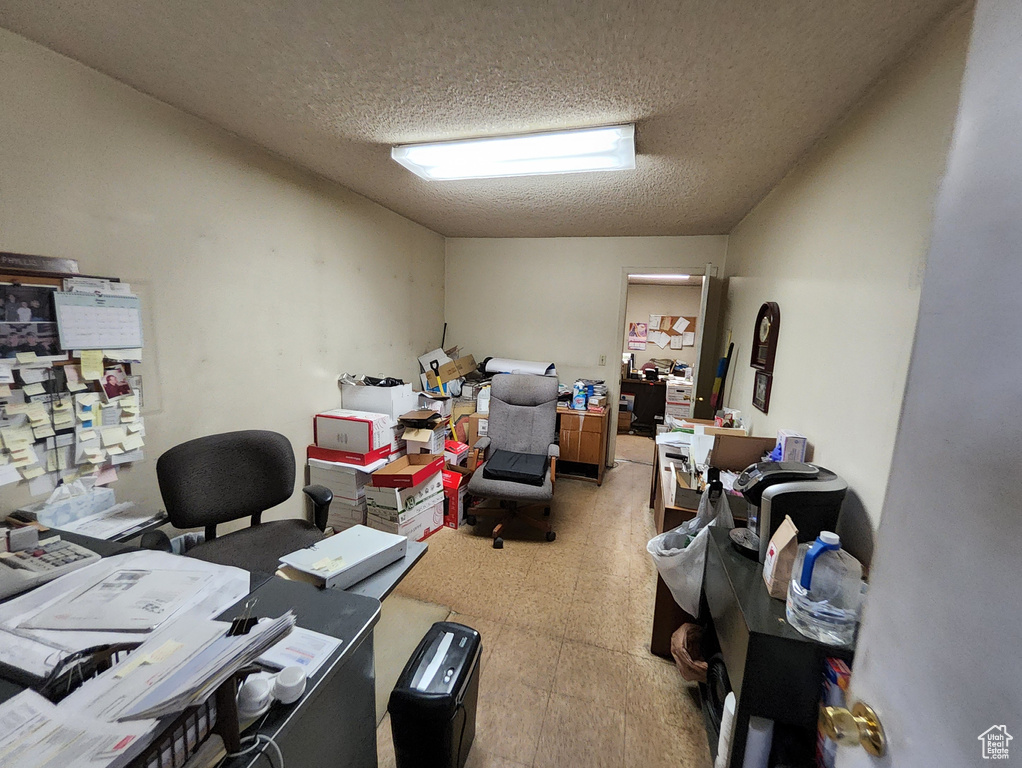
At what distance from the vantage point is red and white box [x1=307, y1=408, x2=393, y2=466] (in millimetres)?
2578

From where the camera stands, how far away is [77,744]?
58 centimetres

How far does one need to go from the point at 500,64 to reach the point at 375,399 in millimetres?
2173

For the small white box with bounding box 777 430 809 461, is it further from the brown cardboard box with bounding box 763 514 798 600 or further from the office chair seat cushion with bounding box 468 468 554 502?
the office chair seat cushion with bounding box 468 468 554 502

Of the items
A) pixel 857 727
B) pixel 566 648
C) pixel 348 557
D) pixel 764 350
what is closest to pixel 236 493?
pixel 348 557

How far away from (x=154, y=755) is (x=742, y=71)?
87.7 inches

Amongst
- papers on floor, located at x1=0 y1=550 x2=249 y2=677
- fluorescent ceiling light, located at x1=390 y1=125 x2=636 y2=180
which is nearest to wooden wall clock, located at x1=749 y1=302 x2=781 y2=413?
fluorescent ceiling light, located at x1=390 y1=125 x2=636 y2=180

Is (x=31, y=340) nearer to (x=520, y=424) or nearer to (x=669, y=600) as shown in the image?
(x=520, y=424)

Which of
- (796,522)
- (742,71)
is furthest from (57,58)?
(796,522)

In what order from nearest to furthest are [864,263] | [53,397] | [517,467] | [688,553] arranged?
1. [864,263]
2. [53,397]
3. [688,553]
4. [517,467]

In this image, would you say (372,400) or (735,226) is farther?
(735,226)

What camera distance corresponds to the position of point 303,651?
84 centimetres

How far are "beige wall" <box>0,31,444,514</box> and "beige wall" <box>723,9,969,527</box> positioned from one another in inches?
106

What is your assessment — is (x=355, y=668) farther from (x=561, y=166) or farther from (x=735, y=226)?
(x=735, y=226)

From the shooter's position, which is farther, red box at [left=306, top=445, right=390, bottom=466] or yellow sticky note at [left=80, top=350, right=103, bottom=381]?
red box at [left=306, top=445, right=390, bottom=466]
